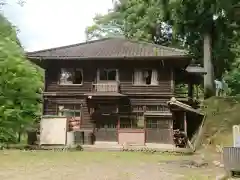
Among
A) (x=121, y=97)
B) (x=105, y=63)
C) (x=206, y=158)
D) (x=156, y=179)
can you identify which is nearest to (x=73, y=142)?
(x=121, y=97)

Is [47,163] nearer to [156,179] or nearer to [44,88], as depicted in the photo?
[156,179]

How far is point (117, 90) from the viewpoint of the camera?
969 inches

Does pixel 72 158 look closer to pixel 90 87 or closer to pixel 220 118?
pixel 90 87

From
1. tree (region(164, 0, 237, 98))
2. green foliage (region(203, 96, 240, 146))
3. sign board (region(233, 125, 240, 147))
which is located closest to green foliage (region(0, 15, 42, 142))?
tree (region(164, 0, 237, 98))

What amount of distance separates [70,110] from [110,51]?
547 centimetres

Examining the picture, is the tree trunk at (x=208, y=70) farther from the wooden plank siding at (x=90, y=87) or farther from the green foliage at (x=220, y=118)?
the wooden plank siding at (x=90, y=87)

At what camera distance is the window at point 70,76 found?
2606cm

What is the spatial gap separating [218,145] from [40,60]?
45.6ft

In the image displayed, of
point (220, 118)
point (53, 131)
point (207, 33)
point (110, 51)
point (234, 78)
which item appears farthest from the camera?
point (234, 78)

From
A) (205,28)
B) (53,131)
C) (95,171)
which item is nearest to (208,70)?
(205,28)

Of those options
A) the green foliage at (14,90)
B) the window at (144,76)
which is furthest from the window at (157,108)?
the green foliage at (14,90)

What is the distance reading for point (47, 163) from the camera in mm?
14508

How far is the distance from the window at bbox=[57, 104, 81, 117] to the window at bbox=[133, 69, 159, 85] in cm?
461

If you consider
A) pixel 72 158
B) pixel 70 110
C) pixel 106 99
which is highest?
pixel 106 99
